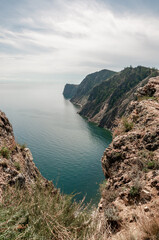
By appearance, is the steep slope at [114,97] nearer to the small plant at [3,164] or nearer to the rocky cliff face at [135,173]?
the rocky cliff face at [135,173]

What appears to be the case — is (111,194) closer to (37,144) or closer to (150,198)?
(150,198)

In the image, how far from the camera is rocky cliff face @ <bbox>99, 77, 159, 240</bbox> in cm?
562

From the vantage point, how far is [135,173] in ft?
27.0

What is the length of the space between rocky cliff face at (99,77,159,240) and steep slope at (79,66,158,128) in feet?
285

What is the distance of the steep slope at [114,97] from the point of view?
354 feet

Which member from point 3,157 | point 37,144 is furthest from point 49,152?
point 3,157

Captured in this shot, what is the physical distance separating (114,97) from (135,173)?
12309 cm

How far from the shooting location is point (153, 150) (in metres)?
8.86

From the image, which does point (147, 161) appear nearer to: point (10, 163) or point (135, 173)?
point (135, 173)

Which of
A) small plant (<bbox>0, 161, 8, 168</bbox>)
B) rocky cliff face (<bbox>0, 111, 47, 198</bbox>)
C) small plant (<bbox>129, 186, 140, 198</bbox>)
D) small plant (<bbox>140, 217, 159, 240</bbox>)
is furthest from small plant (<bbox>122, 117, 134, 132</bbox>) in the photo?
small plant (<bbox>0, 161, 8, 168</bbox>)

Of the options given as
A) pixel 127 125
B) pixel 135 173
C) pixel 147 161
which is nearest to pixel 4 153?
pixel 135 173

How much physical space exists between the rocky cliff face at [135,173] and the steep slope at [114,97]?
86876mm

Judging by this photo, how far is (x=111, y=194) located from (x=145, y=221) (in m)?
5.23

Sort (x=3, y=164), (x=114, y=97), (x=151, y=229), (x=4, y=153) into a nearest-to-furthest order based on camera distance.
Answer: (x=151, y=229) < (x=3, y=164) < (x=4, y=153) < (x=114, y=97)
